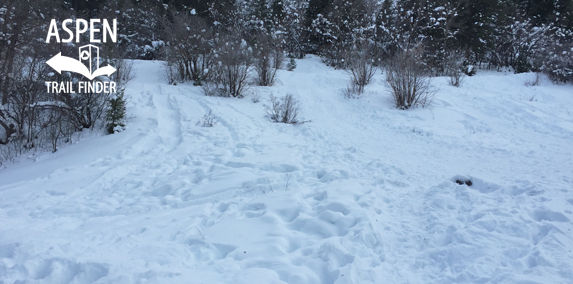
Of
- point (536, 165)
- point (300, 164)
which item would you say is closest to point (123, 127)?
point (300, 164)

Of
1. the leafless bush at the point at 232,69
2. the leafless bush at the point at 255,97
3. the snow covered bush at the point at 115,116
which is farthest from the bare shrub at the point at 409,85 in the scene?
the snow covered bush at the point at 115,116

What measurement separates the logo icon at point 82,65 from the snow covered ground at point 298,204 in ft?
5.08

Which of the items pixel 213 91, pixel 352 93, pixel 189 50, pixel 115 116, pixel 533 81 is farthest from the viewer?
pixel 189 50

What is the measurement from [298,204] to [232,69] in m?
8.76

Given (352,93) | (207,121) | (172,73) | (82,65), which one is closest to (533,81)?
(352,93)

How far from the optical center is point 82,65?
319 inches

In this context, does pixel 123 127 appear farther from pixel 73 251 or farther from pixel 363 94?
pixel 363 94

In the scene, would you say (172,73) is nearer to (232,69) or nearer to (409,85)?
(232,69)

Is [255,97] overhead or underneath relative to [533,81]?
underneath

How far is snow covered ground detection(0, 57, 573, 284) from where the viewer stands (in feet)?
9.73

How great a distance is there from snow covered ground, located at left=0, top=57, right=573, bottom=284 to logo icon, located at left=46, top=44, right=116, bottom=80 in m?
1.55

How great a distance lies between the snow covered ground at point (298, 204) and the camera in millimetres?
2967

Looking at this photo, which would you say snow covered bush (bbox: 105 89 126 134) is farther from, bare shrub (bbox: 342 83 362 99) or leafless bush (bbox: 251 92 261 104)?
bare shrub (bbox: 342 83 362 99)

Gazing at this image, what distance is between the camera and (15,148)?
7.38 m
